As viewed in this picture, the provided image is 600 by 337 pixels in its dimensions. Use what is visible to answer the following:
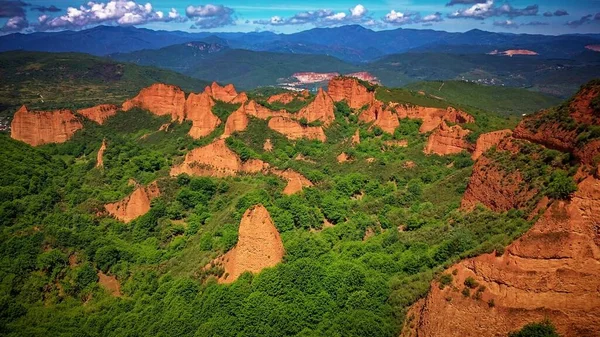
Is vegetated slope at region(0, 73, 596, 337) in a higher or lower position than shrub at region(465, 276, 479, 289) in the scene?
lower

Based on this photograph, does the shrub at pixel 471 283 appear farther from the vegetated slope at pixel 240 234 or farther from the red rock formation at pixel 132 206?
the red rock formation at pixel 132 206

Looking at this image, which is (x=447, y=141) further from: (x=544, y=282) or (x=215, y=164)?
(x=544, y=282)

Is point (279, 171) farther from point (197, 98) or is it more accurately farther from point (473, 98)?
point (473, 98)

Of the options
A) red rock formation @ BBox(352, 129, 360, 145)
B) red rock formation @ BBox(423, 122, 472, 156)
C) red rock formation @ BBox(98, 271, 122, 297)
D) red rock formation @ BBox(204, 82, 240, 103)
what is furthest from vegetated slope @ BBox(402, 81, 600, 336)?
red rock formation @ BBox(204, 82, 240, 103)

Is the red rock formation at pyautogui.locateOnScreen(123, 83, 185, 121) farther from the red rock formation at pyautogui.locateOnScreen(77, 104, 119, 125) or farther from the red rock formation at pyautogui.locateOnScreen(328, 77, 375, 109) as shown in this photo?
the red rock formation at pyautogui.locateOnScreen(328, 77, 375, 109)

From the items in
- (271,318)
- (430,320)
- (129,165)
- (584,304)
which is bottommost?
(129,165)

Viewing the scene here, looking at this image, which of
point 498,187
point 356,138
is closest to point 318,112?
point 356,138

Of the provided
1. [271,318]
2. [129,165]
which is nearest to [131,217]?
[129,165]

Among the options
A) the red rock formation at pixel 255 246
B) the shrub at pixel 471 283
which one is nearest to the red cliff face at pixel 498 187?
the shrub at pixel 471 283
